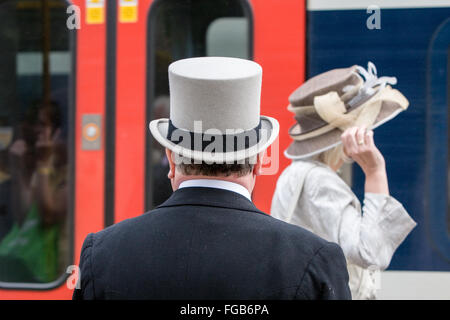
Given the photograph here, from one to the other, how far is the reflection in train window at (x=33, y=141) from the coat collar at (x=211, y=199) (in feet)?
5.49

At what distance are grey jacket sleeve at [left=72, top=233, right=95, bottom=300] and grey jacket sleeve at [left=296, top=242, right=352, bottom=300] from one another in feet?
1.51

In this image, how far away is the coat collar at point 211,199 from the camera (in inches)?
47.3

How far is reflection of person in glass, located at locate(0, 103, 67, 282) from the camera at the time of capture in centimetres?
275

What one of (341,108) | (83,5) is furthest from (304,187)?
(83,5)

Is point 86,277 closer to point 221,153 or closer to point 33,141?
point 221,153

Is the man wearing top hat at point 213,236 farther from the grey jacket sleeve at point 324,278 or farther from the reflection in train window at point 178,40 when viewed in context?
the reflection in train window at point 178,40

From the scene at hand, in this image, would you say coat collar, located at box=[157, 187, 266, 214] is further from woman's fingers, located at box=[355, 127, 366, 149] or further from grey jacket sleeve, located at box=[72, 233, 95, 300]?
woman's fingers, located at box=[355, 127, 366, 149]

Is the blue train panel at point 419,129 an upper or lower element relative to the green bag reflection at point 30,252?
upper

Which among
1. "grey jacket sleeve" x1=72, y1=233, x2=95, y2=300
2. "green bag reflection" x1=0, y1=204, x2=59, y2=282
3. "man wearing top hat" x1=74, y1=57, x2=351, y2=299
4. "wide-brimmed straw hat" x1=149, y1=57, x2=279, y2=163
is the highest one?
"wide-brimmed straw hat" x1=149, y1=57, x2=279, y2=163

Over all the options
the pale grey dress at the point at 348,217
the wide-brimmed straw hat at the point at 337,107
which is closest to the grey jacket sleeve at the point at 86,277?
the pale grey dress at the point at 348,217

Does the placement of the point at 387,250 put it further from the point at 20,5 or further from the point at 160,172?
the point at 20,5

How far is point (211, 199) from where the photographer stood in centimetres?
120

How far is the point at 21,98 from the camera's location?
278cm

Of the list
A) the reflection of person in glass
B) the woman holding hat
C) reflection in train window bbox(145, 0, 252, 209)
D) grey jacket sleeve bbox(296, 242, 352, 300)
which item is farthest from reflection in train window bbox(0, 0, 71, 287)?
grey jacket sleeve bbox(296, 242, 352, 300)
